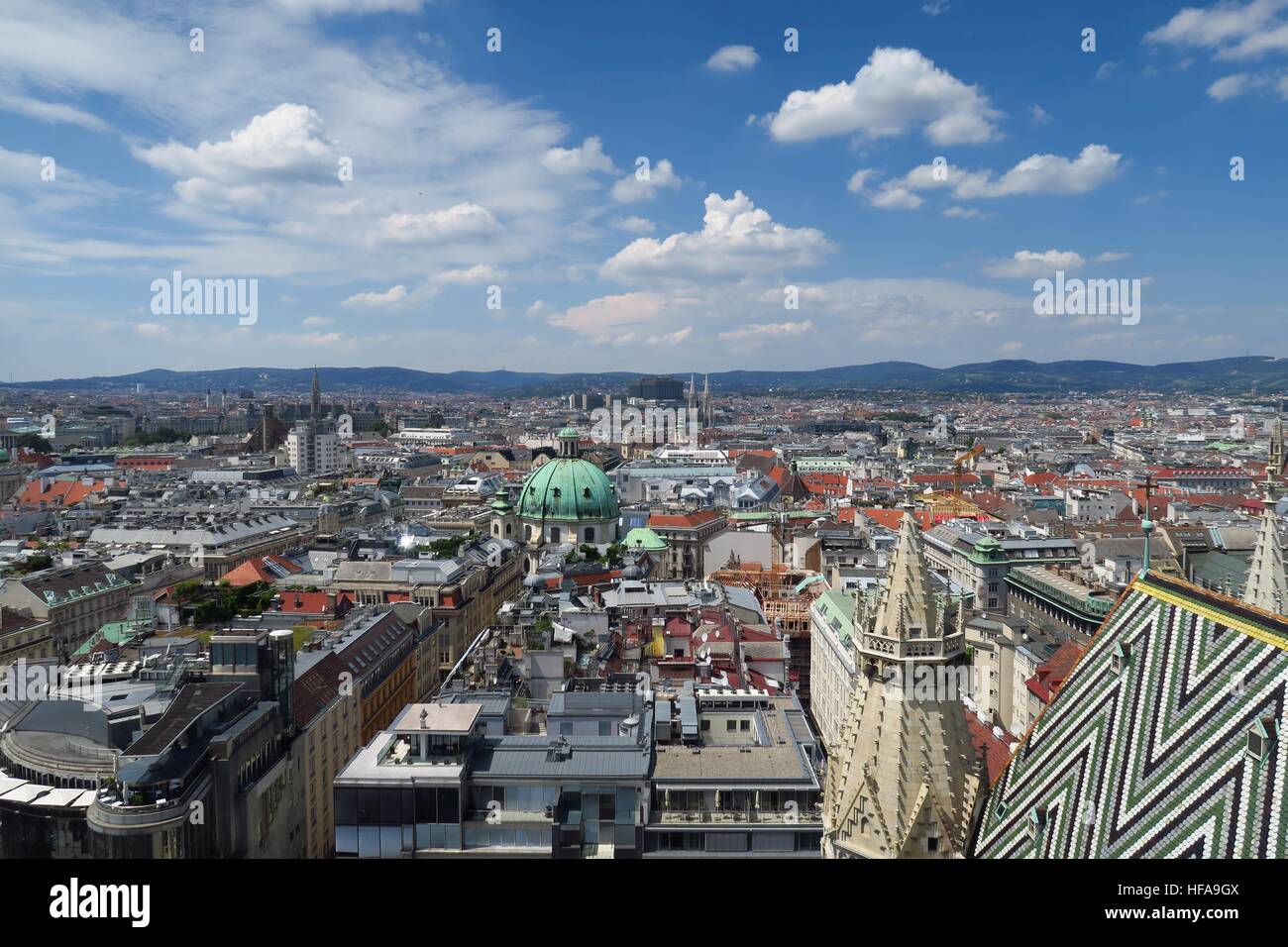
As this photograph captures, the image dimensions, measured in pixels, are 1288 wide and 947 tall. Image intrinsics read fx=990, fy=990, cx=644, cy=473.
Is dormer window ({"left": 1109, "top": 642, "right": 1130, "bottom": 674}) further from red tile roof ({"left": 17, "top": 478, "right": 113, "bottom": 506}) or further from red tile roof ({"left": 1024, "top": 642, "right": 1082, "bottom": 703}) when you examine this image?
red tile roof ({"left": 17, "top": 478, "right": 113, "bottom": 506})

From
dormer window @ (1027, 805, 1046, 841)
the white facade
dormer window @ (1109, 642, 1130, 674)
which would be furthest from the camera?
the white facade

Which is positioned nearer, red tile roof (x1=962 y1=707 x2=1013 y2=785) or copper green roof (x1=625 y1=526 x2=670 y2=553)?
red tile roof (x1=962 y1=707 x2=1013 y2=785)

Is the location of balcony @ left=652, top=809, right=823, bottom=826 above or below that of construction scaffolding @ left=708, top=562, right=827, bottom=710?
above

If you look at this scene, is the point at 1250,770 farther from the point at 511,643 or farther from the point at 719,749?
the point at 511,643

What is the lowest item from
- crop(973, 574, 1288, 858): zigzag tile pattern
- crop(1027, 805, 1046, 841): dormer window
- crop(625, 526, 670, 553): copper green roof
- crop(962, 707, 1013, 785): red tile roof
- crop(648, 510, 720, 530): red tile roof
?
crop(962, 707, 1013, 785): red tile roof

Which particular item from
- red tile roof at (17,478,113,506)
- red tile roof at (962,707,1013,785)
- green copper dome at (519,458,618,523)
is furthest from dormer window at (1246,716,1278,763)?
red tile roof at (17,478,113,506)
